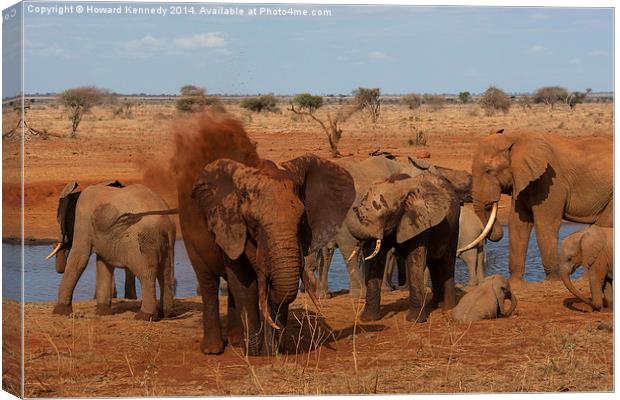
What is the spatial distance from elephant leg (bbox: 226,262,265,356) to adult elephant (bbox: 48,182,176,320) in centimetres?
184

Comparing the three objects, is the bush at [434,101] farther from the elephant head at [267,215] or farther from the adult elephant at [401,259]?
the elephant head at [267,215]

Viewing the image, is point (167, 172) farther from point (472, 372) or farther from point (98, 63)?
point (472, 372)

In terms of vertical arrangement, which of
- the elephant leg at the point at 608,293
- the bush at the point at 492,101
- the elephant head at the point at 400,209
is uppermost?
the elephant head at the point at 400,209

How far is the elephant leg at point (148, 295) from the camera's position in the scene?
39.3 ft

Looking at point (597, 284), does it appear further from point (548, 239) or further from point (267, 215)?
point (267, 215)

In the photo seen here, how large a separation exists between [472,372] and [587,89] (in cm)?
325

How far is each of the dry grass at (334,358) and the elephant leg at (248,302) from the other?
0.39 feet

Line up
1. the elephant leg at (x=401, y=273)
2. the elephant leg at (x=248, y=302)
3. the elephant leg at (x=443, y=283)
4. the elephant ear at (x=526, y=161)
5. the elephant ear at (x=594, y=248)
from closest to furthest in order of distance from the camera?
1. the elephant leg at (x=248, y=302)
2. the elephant ear at (x=594, y=248)
3. the elephant leg at (x=443, y=283)
4. the elephant leg at (x=401, y=273)
5. the elephant ear at (x=526, y=161)

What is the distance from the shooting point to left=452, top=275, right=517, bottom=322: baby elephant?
39.1 feet

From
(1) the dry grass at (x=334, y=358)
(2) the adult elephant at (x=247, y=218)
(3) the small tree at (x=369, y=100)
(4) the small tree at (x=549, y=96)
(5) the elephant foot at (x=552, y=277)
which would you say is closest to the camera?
(2) the adult elephant at (x=247, y=218)

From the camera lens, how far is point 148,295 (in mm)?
12039

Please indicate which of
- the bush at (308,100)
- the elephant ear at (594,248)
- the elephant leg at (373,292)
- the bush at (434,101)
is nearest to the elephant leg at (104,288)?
the elephant leg at (373,292)

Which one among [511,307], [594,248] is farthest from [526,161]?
[511,307]

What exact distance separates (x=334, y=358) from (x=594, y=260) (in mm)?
3025
